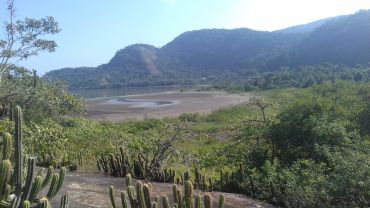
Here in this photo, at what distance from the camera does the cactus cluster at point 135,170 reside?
12.5 meters

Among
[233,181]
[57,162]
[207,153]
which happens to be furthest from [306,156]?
[57,162]

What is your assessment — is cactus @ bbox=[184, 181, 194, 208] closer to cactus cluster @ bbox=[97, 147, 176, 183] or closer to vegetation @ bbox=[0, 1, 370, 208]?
vegetation @ bbox=[0, 1, 370, 208]

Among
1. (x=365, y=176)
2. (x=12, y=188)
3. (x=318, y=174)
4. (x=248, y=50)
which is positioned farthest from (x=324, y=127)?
(x=248, y=50)

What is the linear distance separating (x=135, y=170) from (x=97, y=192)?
2619mm

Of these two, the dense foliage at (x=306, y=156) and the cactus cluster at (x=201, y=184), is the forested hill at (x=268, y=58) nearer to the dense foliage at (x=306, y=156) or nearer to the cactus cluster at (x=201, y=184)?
the dense foliage at (x=306, y=156)

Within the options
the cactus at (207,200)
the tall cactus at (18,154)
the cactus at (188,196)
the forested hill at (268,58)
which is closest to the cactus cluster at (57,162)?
the tall cactus at (18,154)

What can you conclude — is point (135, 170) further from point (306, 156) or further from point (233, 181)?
point (306, 156)

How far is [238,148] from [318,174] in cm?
361

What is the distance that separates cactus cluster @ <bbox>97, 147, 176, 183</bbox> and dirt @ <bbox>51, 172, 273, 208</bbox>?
410mm

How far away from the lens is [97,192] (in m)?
10.3

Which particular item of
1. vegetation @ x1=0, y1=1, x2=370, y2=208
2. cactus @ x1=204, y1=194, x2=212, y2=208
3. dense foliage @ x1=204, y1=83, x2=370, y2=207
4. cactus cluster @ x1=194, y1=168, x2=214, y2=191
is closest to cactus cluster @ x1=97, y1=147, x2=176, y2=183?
vegetation @ x1=0, y1=1, x2=370, y2=208

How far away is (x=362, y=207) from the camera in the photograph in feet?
31.3

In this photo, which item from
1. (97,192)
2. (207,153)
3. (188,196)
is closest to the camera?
(188,196)

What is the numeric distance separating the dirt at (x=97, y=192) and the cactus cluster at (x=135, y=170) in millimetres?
410
